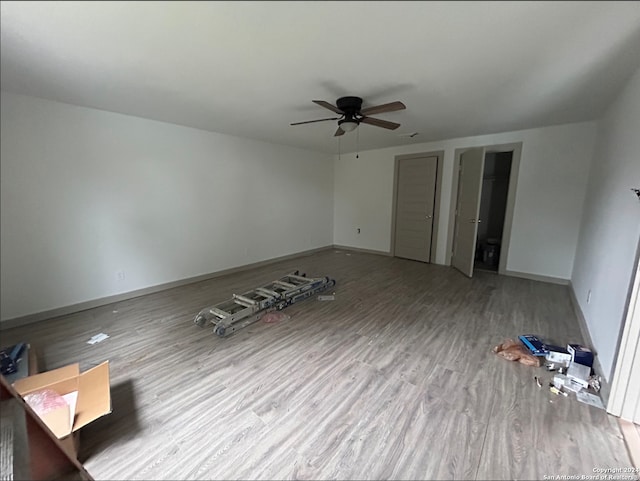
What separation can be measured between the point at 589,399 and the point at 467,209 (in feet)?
10.6

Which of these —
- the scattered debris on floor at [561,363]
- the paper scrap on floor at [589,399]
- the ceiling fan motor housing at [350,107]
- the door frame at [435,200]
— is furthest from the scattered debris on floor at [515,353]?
the door frame at [435,200]

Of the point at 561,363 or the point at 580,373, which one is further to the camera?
the point at 561,363

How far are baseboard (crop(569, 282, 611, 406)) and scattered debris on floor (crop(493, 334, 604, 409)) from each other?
0.10 feet

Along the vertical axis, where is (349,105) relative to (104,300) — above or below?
→ above

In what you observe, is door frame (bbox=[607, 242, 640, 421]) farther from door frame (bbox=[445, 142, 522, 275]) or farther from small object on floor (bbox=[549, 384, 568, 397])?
door frame (bbox=[445, 142, 522, 275])

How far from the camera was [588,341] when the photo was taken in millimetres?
2393

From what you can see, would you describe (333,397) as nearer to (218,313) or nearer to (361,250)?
(218,313)

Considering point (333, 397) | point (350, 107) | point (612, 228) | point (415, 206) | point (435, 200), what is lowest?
point (333, 397)

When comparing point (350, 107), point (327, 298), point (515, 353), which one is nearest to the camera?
point (515, 353)

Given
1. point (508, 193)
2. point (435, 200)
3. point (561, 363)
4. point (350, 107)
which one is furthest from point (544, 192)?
point (350, 107)

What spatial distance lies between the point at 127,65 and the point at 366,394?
9.78 feet

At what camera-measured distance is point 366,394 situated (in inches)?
71.6

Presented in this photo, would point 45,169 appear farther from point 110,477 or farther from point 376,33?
point 376,33

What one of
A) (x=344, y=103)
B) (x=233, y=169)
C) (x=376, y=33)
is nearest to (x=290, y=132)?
(x=233, y=169)
